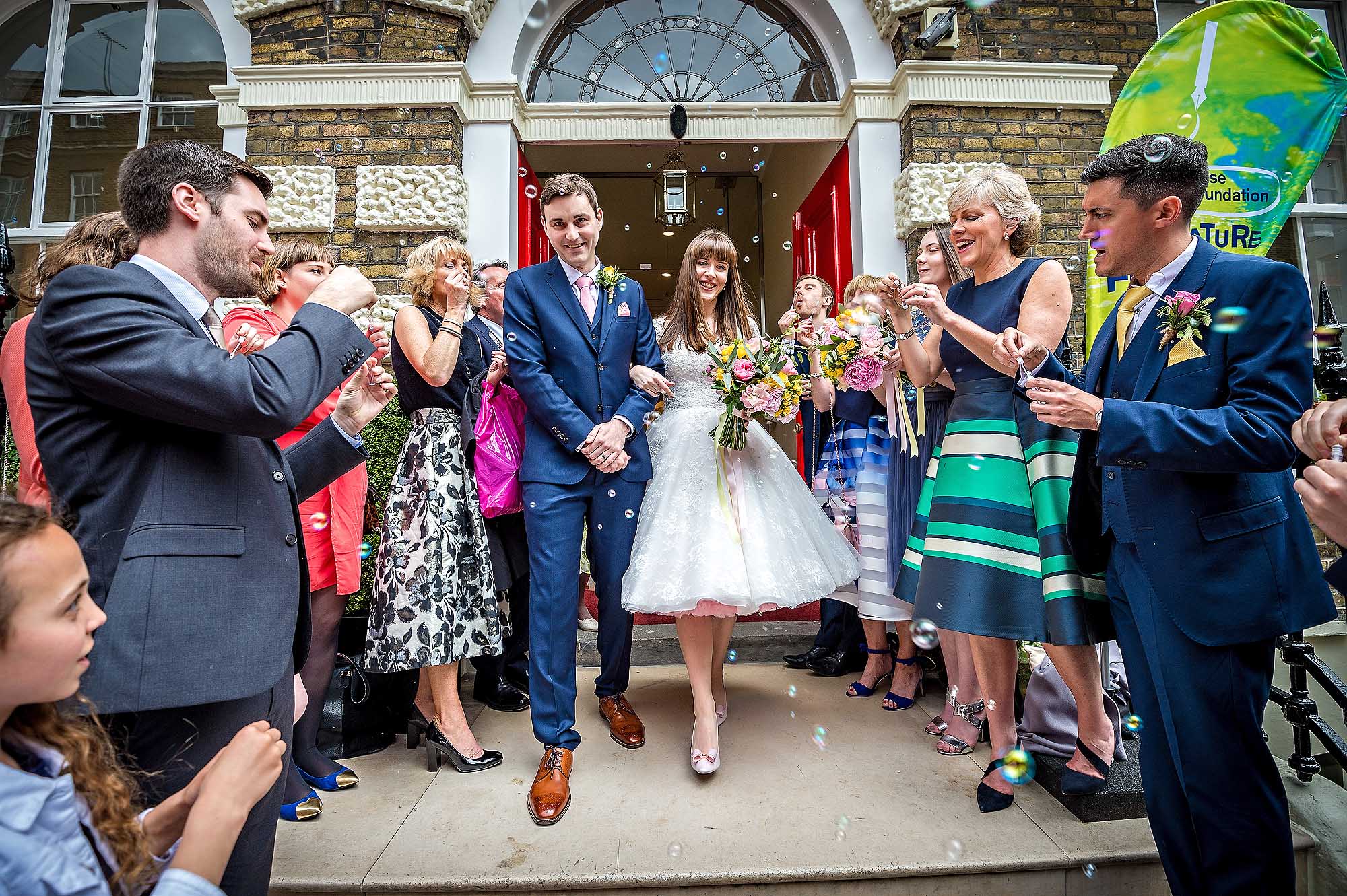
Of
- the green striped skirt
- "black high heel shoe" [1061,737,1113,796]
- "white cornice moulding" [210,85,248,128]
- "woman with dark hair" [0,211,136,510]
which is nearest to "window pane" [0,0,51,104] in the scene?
"white cornice moulding" [210,85,248,128]

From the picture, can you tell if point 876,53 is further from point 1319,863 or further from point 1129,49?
point 1319,863

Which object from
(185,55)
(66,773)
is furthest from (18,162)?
(66,773)

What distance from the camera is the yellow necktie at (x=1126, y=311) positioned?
2.07 metres

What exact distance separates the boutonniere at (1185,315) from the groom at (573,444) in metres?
1.88

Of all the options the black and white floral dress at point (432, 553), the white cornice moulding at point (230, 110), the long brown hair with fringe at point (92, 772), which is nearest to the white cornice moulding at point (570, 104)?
the white cornice moulding at point (230, 110)

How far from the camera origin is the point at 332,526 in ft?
9.75

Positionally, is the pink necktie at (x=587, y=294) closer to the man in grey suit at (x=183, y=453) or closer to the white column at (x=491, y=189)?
the man in grey suit at (x=183, y=453)

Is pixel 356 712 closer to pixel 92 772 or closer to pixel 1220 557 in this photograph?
pixel 92 772

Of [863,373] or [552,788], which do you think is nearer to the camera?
[552,788]

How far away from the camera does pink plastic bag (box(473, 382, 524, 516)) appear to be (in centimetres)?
315

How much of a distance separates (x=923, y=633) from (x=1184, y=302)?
1798mm

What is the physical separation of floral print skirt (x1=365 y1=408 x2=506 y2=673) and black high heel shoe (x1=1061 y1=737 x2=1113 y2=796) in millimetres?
2248

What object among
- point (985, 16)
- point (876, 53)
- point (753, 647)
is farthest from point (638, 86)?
point (753, 647)

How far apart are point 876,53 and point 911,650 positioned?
15.1 ft
